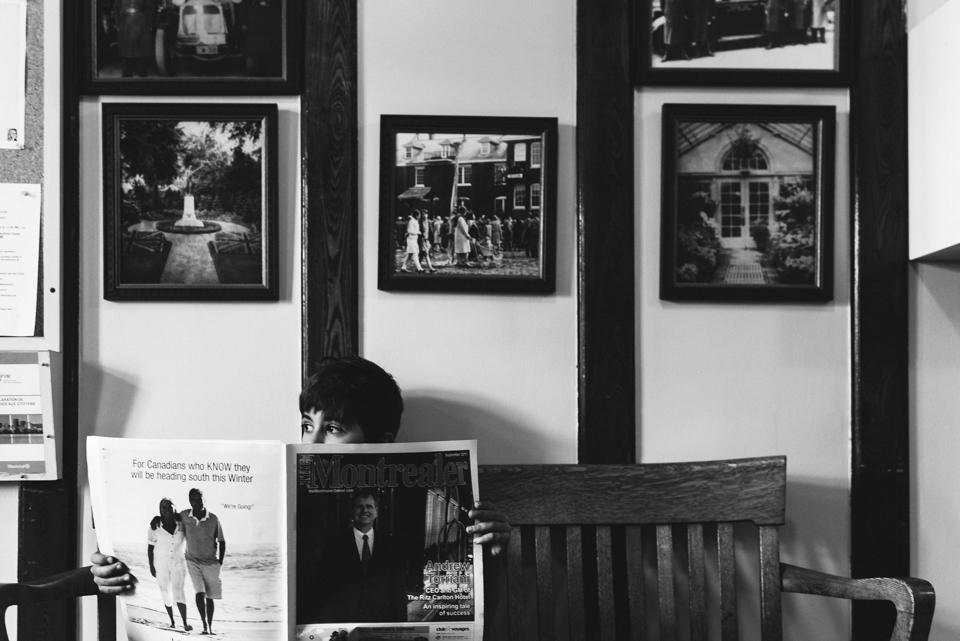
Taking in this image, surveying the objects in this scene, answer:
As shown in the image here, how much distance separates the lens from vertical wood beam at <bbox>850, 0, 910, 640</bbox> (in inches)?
69.0

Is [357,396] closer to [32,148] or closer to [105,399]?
[105,399]

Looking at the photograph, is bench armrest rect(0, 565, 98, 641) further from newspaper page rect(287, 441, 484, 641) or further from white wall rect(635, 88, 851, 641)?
white wall rect(635, 88, 851, 641)

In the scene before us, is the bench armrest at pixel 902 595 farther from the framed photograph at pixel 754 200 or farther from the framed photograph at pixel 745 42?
the framed photograph at pixel 745 42

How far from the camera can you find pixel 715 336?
5.82 ft

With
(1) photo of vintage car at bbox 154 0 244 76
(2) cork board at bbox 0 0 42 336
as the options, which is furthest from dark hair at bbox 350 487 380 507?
(1) photo of vintage car at bbox 154 0 244 76

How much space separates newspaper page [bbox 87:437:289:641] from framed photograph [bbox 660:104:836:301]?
99 centimetres

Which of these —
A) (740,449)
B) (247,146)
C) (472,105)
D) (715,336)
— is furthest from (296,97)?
(740,449)

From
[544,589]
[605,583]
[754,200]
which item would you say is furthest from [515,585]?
[754,200]

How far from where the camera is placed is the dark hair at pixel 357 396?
152 centimetres

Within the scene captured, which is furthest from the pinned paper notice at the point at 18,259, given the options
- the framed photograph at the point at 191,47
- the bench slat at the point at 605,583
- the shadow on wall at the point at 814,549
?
the shadow on wall at the point at 814,549

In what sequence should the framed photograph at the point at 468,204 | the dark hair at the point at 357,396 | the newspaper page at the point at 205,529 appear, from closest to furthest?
the newspaper page at the point at 205,529 → the dark hair at the point at 357,396 → the framed photograph at the point at 468,204

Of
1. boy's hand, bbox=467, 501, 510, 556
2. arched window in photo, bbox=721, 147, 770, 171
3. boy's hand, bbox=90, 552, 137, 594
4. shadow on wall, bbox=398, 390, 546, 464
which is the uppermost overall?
arched window in photo, bbox=721, 147, 770, 171

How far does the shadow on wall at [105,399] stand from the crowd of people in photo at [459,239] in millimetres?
654

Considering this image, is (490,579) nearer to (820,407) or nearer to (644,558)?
(644,558)
